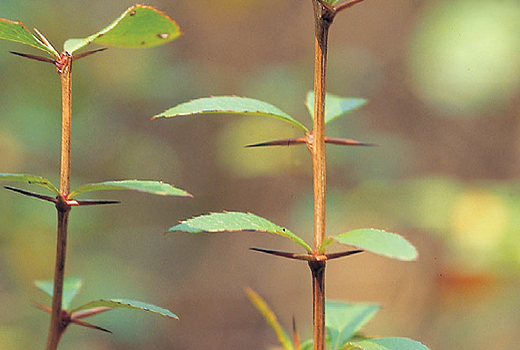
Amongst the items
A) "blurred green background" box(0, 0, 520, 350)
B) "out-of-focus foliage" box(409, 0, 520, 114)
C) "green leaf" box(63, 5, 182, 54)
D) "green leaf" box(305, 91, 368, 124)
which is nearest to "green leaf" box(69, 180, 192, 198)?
"green leaf" box(63, 5, 182, 54)

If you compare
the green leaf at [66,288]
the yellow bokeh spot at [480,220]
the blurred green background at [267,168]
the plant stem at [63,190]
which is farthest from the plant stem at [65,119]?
the yellow bokeh spot at [480,220]

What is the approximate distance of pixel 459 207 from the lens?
5.84 ft

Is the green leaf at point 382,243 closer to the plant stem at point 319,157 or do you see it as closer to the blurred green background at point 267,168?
the plant stem at point 319,157

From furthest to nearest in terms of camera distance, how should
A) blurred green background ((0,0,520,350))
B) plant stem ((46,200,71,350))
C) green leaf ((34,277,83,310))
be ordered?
blurred green background ((0,0,520,350)), green leaf ((34,277,83,310)), plant stem ((46,200,71,350))

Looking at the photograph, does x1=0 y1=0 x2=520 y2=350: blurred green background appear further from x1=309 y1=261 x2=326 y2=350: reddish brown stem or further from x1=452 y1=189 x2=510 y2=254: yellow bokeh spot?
x1=309 y1=261 x2=326 y2=350: reddish brown stem

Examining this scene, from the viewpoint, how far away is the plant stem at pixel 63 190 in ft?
1.33

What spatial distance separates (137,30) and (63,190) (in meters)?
0.14

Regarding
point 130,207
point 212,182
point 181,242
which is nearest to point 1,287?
point 130,207

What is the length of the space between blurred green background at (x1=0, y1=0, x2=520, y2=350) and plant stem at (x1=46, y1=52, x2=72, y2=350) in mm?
1278

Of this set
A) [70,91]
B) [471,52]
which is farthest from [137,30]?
[471,52]

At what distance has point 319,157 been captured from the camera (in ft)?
1.37

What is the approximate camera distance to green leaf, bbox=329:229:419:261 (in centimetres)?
31

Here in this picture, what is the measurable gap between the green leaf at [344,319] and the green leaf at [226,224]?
0.19 metres

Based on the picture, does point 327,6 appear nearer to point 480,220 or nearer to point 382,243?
point 382,243
